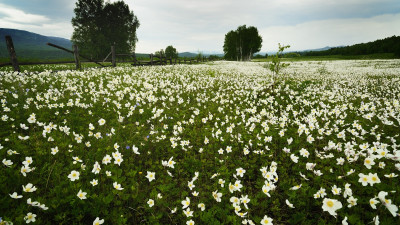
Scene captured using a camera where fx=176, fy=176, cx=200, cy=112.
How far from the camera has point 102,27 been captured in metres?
56.2

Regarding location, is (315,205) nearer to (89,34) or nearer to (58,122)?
(58,122)

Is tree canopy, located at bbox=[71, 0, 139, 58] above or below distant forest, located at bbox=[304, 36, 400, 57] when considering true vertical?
above

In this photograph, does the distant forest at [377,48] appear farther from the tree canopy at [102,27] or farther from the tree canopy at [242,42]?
the tree canopy at [102,27]

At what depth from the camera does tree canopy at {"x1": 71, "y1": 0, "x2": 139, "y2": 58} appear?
52188 mm

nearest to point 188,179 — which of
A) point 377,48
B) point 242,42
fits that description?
point 242,42

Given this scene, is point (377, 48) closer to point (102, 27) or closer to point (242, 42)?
point (242, 42)

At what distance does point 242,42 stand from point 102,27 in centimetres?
5522

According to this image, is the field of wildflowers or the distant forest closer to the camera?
the field of wildflowers

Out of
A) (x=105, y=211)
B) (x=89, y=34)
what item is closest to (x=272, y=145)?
(x=105, y=211)

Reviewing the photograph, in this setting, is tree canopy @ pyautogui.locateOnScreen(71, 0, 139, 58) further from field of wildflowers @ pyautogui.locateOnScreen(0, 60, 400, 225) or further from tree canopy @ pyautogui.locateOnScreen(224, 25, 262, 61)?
field of wildflowers @ pyautogui.locateOnScreen(0, 60, 400, 225)

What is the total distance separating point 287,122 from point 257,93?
2.97 metres

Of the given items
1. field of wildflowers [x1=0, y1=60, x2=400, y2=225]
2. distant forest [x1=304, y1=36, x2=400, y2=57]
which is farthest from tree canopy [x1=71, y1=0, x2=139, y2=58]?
distant forest [x1=304, y1=36, x2=400, y2=57]

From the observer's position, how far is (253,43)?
79438 millimetres

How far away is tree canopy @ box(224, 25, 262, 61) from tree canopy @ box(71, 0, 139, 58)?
41790 millimetres
